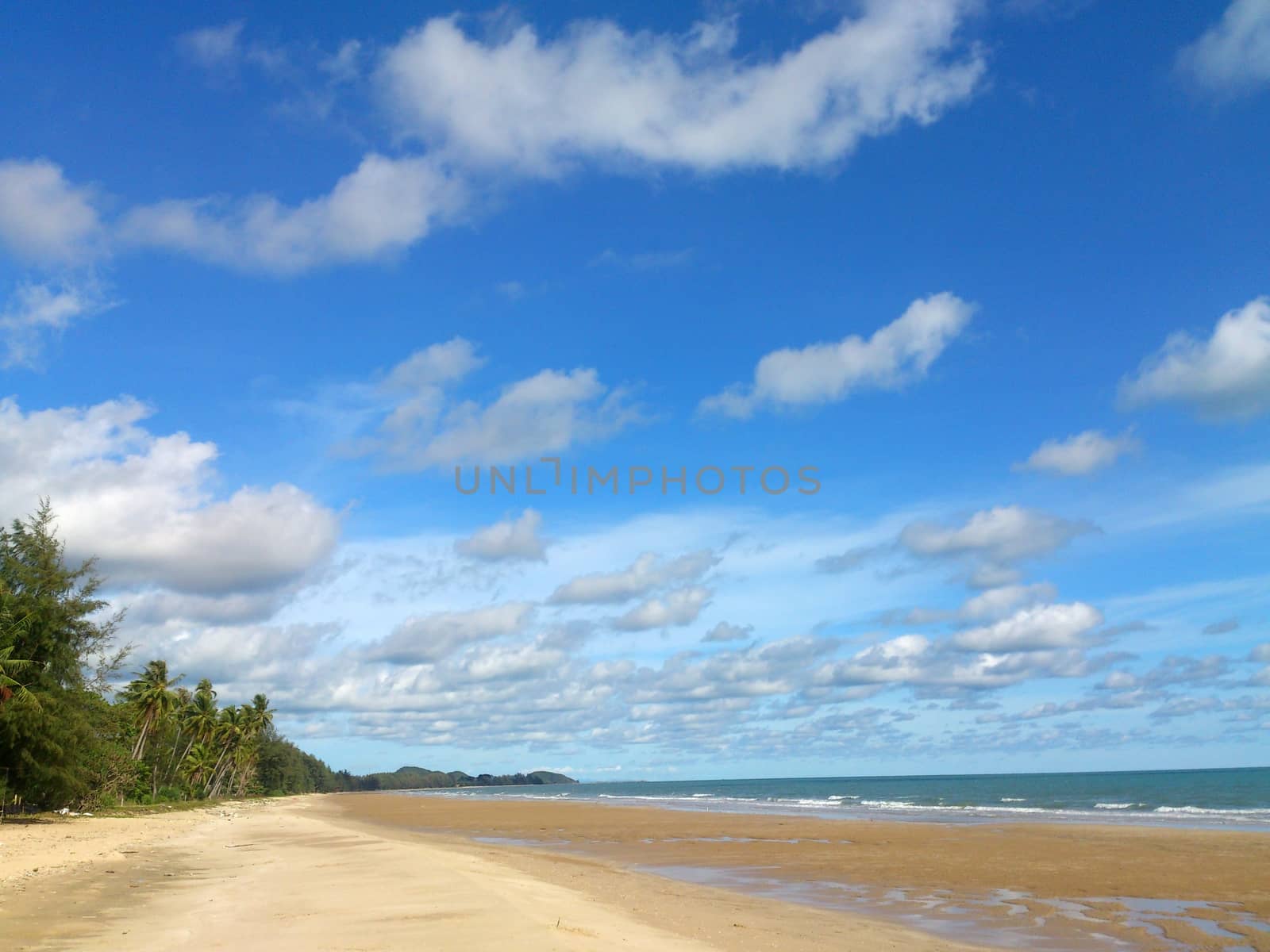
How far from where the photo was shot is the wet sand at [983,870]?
565 inches

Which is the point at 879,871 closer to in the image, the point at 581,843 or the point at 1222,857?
the point at 1222,857

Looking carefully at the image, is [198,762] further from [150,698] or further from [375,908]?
[375,908]

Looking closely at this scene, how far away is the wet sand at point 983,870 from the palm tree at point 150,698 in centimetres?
3928

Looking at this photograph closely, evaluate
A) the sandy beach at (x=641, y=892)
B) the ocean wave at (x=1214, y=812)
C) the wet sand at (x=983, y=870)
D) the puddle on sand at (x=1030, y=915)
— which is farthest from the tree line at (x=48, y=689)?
the ocean wave at (x=1214, y=812)

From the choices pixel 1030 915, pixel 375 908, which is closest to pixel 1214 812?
pixel 1030 915

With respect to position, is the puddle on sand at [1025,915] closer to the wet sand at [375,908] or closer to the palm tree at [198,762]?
the wet sand at [375,908]

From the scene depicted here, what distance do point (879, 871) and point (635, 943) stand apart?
45.8 feet

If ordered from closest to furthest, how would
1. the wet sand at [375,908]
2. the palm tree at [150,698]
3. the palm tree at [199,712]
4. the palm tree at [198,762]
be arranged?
the wet sand at [375,908], the palm tree at [150,698], the palm tree at [199,712], the palm tree at [198,762]

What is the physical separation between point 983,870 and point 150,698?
218ft

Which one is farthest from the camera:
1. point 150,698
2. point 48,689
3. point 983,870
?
point 150,698

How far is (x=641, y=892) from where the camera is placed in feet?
59.0

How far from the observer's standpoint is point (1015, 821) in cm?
4072

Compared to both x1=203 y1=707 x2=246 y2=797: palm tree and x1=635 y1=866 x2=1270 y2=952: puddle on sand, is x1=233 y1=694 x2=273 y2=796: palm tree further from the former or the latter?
x1=635 y1=866 x2=1270 y2=952: puddle on sand

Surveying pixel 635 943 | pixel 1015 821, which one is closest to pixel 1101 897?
pixel 635 943
